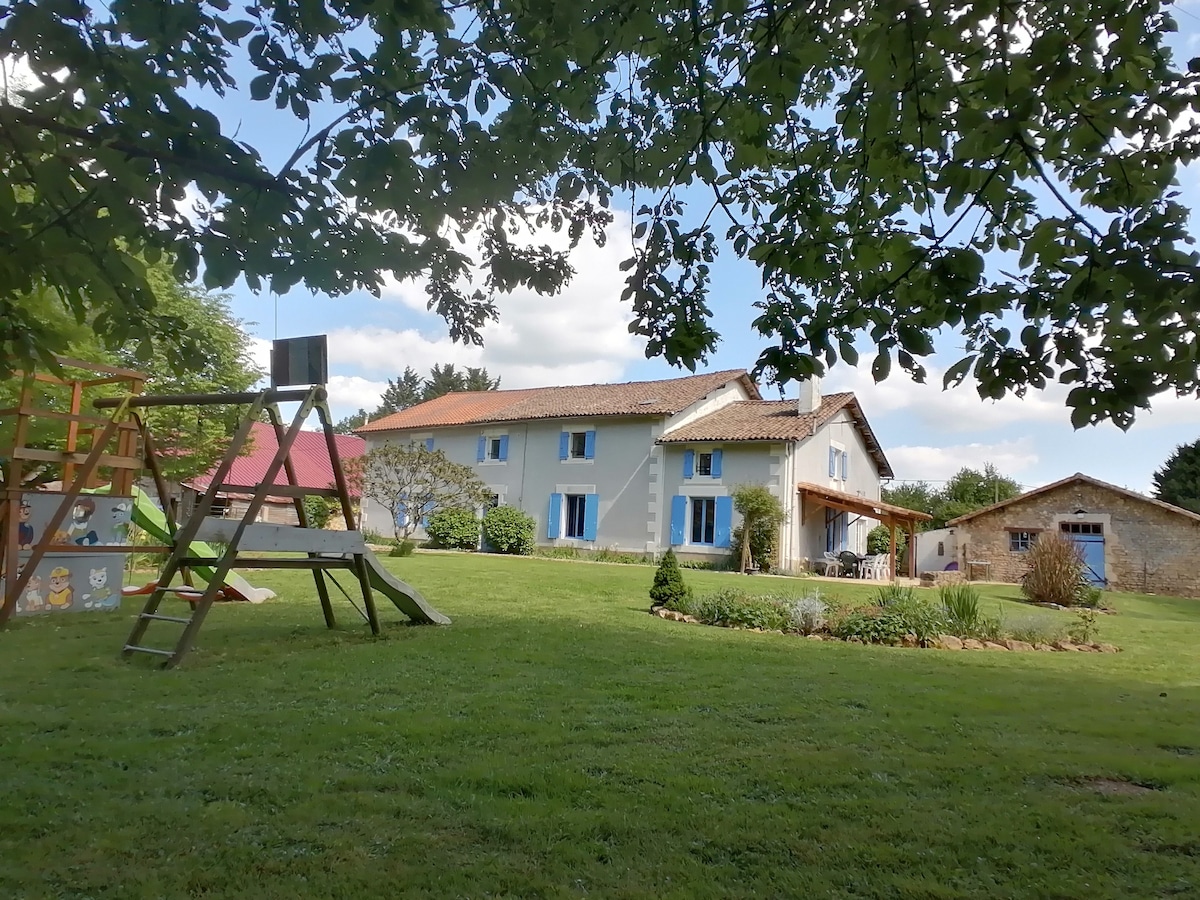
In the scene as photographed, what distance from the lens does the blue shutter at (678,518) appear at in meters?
24.4

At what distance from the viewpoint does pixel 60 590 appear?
8.71 metres

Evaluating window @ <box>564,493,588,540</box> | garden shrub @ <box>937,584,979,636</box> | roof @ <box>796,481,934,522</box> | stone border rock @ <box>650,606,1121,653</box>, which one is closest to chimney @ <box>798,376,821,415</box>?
roof @ <box>796,481,934,522</box>

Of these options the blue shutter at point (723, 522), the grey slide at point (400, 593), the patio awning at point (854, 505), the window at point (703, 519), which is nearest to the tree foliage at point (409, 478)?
the window at point (703, 519)

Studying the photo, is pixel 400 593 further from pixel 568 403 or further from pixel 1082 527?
pixel 1082 527

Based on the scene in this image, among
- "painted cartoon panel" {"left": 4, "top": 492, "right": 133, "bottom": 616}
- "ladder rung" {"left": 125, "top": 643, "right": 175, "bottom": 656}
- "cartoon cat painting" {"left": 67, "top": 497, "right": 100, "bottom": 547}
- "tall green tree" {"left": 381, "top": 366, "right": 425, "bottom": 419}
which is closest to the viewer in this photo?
"ladder rung" {"left": 125, "top": 643, "right": 175, "bottom": 656}

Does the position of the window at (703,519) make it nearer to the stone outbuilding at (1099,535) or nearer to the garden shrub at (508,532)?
the garden shrub at (508,532)

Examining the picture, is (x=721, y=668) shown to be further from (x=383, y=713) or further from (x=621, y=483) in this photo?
(x=621, y=483)

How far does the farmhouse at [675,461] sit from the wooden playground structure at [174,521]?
16531 mm

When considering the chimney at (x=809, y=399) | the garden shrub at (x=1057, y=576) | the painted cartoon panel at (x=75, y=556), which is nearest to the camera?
the painted cartoon panel at (x=75, y=556)

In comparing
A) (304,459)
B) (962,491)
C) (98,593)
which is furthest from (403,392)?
(98,593)

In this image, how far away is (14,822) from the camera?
2.93 m

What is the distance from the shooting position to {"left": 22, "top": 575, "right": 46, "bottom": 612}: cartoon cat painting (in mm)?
8406

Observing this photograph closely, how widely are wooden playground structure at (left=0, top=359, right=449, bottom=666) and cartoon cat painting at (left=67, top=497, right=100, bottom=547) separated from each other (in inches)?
0.4

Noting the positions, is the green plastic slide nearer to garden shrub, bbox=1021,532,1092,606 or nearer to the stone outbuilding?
garden shrub, bbox=1021,532,1092,606
